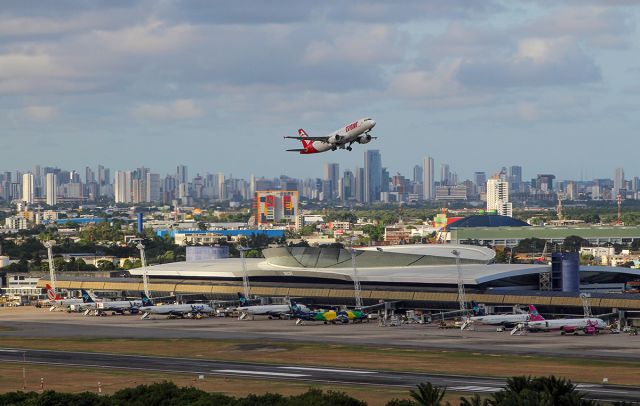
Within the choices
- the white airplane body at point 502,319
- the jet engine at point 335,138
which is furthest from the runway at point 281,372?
the white airplane body at point 502,319

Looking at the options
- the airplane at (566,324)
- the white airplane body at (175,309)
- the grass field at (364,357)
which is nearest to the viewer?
the grass field at (364,357)

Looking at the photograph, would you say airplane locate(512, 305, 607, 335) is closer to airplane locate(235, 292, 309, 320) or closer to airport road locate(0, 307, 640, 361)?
airport road locate(0, 307, 640, 361)

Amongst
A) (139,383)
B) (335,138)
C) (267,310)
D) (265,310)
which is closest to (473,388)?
(139,383)

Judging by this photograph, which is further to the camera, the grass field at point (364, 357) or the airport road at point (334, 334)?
the airport road at point (334, 334)

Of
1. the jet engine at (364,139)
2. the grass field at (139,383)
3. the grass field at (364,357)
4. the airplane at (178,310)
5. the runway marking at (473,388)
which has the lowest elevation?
the airplane at (178,310)

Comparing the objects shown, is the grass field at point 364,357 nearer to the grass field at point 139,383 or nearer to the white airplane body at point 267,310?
the grass field at point 139,383

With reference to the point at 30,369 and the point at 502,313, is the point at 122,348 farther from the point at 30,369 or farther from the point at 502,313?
the point at 502,313

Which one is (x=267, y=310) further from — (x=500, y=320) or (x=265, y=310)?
(x=500, y=320)
